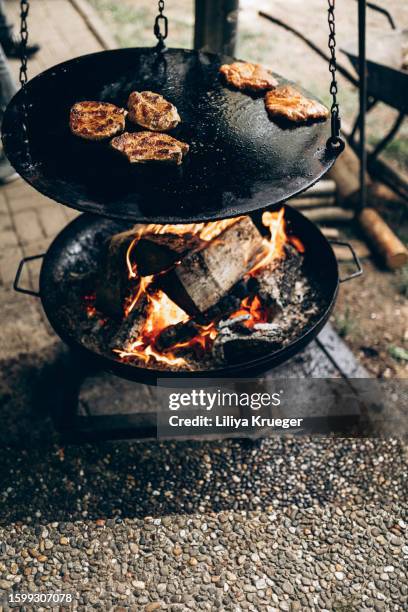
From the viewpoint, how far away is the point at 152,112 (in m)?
2.40

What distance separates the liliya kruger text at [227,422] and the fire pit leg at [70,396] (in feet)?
1.85

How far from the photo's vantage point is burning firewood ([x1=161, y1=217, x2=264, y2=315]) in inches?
107

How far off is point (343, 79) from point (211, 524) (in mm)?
6055

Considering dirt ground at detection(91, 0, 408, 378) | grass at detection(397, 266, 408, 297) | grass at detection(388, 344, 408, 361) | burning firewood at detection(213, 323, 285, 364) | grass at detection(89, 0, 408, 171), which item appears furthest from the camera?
grass at detection(89, 0, 408, 171)

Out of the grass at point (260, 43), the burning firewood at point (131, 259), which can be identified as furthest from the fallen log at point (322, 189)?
the burning firewood at point (131, 259)

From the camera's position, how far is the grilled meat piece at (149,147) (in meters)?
2.20

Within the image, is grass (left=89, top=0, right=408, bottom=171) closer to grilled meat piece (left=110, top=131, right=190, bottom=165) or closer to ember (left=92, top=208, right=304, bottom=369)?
ember (left=92, top=208, right=304, bottom=369)

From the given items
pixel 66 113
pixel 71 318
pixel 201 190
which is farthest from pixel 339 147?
pixel 71 318

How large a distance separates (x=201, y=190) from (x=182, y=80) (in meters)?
0.98

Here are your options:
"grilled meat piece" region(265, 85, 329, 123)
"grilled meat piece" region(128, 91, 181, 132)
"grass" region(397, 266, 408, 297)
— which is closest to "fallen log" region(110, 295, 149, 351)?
"grilled meat piece" region(128, 91, 181, 132)

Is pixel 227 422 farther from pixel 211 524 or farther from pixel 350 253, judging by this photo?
pixel 350 253

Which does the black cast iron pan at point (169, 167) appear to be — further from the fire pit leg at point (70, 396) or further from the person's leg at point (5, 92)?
the person's leg at point (5, 92)

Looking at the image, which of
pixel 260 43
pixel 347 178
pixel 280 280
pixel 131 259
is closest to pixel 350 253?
pixel 347 178

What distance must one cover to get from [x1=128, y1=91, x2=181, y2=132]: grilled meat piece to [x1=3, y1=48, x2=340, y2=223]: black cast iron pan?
2.5 inches
